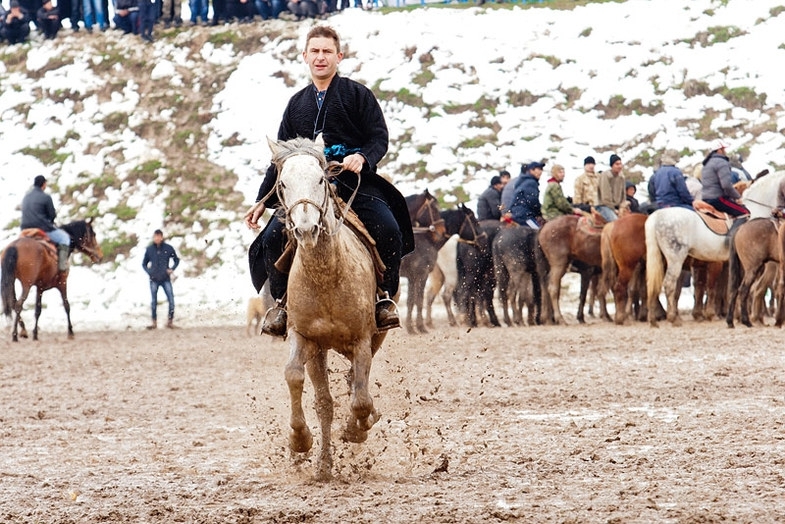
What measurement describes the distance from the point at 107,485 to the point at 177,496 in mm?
700

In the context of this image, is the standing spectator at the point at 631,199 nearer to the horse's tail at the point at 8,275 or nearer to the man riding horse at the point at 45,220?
the man riding horse at the point at 45,220

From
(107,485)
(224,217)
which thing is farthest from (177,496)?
(224,217)

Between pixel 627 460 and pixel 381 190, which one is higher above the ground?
pixel 381 190

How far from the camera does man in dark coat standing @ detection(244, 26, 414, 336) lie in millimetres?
7672

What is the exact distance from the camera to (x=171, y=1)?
4228 centimetres

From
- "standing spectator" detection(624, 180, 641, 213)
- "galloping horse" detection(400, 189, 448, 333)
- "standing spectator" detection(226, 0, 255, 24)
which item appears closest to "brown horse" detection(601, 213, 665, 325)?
"standing spectator" detection(624, 180, 641, 213)

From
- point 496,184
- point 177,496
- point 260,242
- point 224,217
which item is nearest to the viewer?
point 177,496

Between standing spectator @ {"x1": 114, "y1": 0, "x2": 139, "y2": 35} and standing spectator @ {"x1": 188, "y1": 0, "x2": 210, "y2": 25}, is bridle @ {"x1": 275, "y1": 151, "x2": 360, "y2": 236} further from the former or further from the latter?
standing spectator @ {"x1": 188, "y1": 0, "x2": 210, "y2": 25}

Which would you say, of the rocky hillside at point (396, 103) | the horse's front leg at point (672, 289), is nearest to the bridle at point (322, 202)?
the horse's front leg at point (672, 289)

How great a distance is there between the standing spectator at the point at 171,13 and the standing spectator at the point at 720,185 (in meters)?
25.0

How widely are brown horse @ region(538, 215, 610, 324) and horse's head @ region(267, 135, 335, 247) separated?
1664cm

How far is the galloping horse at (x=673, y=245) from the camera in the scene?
20547 mm

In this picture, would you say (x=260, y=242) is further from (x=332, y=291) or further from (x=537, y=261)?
(x=537, y=261)

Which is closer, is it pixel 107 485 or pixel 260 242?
pixel 107 485
